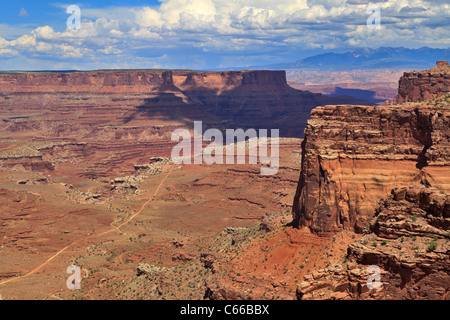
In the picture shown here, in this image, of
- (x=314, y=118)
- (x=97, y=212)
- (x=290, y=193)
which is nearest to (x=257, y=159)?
(x=290, y=193)

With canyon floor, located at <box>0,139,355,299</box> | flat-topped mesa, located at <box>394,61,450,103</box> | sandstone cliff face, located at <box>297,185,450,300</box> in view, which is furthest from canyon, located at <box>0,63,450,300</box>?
flat-topped mesa, located at <box>394,61,450,103</box>

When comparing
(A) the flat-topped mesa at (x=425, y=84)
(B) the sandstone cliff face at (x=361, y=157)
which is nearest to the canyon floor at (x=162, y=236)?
(B) the sandstone cliff face at (x=361, y=157)

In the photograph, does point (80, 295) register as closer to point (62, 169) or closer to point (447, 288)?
point (447, 288)

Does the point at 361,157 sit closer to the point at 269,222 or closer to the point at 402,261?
the point at 269,222

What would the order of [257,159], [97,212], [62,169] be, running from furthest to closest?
[62,169] < [257,159] < [97,212]

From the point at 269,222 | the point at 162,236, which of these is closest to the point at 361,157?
the point at 269,222

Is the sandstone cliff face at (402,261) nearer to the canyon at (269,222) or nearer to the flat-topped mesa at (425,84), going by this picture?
the canyon at (269,222)

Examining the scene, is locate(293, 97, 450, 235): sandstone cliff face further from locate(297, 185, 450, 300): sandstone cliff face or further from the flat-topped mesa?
the flat-topped mesa
